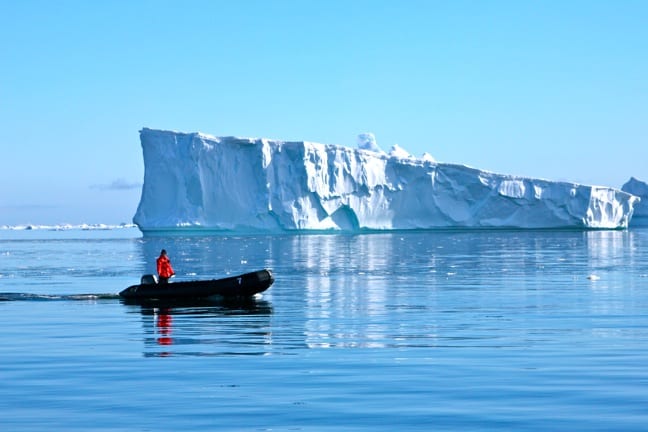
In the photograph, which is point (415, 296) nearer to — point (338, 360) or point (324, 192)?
point (338, 360)

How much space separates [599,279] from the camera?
23578mm

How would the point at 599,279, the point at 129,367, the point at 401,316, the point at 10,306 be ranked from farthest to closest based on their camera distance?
the point at 599,279 < the point at 10,306 < the point at 401,316 < the point at 129,367

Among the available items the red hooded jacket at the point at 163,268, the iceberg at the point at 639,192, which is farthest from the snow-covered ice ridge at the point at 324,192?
the red hooded jacket at the point at 163,268

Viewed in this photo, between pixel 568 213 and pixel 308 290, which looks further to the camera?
pixel 568 213

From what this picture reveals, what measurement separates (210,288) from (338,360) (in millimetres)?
8554

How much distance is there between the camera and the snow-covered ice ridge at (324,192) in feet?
200

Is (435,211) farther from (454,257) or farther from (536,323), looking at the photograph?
(536,323)

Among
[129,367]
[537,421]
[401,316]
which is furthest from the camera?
[401,316]

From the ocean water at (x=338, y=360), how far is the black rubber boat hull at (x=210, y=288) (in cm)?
44

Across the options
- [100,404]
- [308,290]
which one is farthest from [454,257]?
[100,404]

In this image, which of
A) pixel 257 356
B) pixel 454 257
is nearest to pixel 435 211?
pixel 454 257

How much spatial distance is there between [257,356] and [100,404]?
3139 mm

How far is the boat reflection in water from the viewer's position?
38.1 feet

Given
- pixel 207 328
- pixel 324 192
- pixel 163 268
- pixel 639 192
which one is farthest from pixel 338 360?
pixel 639 192
